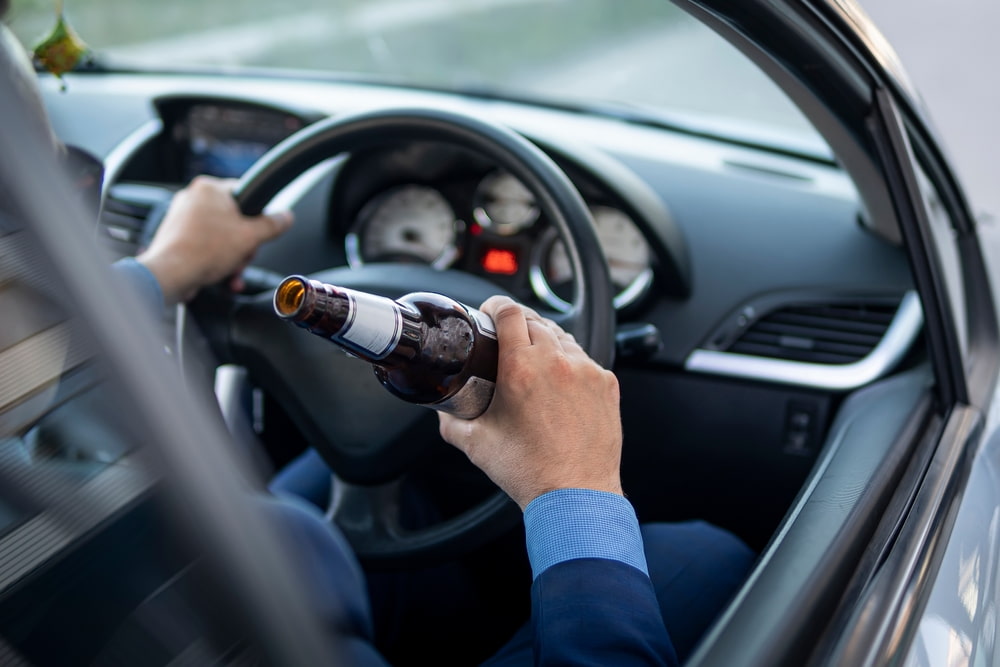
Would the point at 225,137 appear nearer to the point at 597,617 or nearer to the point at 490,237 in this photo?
the point at 490,237

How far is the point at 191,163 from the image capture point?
271 centimetres

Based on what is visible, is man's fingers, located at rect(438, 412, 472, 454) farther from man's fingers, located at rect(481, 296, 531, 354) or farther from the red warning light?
the red warning light

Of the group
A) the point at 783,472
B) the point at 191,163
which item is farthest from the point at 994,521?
the point at 191,163

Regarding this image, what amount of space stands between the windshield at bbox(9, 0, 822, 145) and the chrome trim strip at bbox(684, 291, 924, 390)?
50cm

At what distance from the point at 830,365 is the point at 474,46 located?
4.89 meters

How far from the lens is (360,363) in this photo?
1.49 meters

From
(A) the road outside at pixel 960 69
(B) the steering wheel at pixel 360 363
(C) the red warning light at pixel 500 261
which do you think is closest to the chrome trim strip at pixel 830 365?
(C) the red warning light at pixel 500 261

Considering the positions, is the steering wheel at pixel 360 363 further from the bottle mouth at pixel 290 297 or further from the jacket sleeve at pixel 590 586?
the bottle mouth at pixel 290 297

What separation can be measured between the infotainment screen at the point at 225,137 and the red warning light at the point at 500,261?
725 mm

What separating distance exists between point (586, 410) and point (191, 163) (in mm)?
2066

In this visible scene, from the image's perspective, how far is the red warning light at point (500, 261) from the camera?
7.04ft

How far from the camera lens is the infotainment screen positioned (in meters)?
2.53

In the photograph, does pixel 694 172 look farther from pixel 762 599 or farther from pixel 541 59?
pixel 541 59

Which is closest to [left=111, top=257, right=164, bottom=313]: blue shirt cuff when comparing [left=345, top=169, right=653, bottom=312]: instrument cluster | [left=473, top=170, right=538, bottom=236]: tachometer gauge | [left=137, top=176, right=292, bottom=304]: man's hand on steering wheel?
[left=137, top=176, right=292, bottom=304]: man's hand on steering wheel
